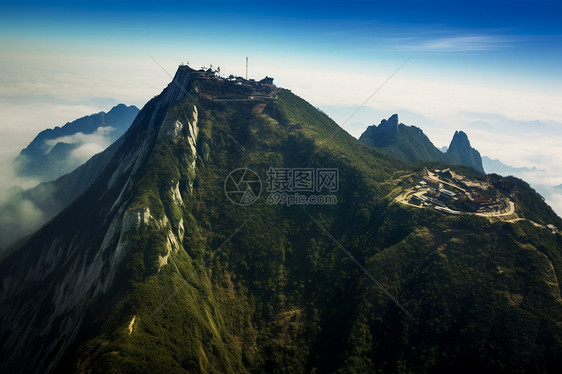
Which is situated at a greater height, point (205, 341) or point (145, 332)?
point (145, 332)

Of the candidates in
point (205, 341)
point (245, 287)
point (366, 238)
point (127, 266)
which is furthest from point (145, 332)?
point (366, 238)

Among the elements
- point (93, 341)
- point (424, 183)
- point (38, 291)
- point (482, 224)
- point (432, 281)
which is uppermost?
point (424, 183)

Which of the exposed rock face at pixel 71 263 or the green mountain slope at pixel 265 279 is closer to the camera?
the green mountain slope at pixel 265 279

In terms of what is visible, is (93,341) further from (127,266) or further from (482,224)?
(482,224)

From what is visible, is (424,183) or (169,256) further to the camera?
(424,183)

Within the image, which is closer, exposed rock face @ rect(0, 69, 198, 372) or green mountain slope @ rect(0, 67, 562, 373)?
green mountain slope @ rect(0, 67, 562, 373)
